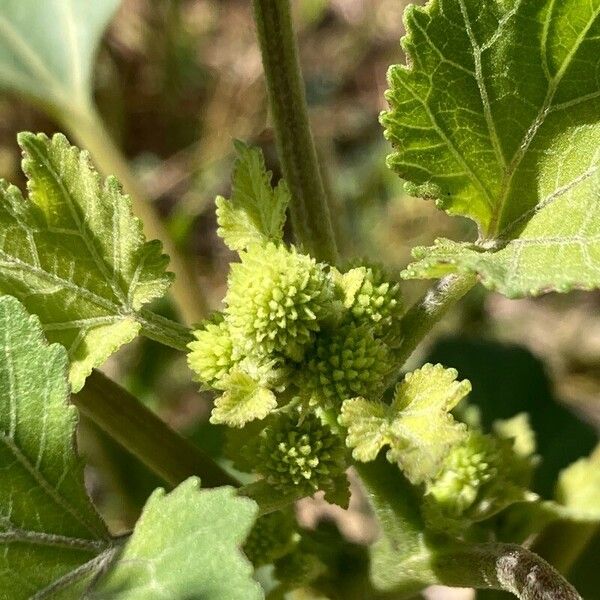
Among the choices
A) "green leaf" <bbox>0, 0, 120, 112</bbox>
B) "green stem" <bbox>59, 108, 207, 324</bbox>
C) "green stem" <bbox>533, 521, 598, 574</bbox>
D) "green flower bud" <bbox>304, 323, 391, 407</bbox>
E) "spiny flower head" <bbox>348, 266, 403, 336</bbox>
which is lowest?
"green stem" <bbox>533, 521, 598, 574</bbox>

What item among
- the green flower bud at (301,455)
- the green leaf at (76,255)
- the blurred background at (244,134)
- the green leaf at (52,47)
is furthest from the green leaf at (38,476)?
the blurred background at (244,134)

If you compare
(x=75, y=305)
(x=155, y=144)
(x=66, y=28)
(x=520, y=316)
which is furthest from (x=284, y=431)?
(x=155, y=144)

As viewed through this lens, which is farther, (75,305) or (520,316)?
(520,316)

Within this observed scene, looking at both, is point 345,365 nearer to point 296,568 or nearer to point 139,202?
point 296,568

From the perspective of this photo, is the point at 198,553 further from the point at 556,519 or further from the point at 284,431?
the point at 556,519

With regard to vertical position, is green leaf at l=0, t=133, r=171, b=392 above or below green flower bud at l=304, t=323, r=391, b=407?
above

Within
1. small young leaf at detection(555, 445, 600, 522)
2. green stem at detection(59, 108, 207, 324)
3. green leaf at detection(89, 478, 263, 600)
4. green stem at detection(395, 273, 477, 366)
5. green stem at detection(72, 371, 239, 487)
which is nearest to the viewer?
green leaf at detection(89, 478, 263, 600)

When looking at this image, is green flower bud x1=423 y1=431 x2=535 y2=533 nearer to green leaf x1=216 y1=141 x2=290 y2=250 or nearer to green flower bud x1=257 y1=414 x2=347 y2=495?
green flower bud x1=257 y1=414 x2=347 y2=495

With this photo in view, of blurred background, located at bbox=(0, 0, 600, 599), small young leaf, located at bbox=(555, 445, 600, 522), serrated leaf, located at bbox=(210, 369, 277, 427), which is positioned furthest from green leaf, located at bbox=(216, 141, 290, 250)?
blurred background, located at bbox=(0, 0, 600, 599)
